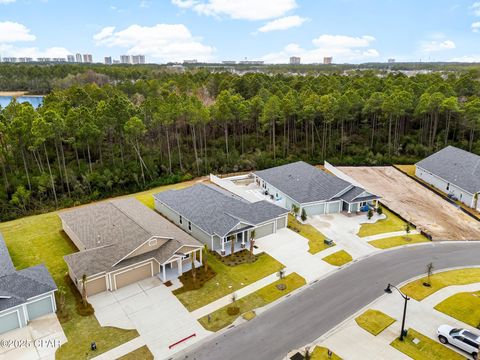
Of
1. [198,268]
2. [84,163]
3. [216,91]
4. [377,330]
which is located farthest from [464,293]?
[216,91]

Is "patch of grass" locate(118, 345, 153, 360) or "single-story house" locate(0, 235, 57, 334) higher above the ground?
"single-story house" locate(0, 235, 57, 334)

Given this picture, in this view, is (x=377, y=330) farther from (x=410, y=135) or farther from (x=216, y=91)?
(x=216, y=91)

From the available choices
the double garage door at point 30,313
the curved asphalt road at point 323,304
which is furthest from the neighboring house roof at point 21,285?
the curved asphalt road at point 323,304

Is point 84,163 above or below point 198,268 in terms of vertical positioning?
above

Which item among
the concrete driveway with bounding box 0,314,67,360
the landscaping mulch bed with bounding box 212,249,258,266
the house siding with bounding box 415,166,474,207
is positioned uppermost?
the house siding with bounding box 415,166,474,207

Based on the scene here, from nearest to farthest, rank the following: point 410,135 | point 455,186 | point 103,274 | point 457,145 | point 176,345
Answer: point 176,345
point 103,274
point 455,186
point 457,145
point 410,135

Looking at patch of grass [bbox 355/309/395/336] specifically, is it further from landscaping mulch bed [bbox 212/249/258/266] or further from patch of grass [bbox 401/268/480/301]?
landscaping mulch bed [bbox 212/249/258/266]

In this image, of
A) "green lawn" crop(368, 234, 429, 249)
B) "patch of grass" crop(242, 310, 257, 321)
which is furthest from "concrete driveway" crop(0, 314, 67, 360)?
"green lawn" crop(368, 234, 429, 249)

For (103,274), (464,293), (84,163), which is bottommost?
(464,293)
